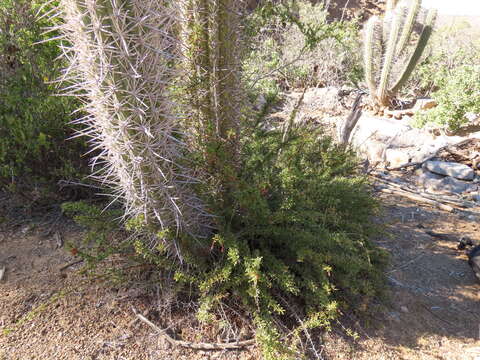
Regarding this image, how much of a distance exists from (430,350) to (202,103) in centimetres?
175

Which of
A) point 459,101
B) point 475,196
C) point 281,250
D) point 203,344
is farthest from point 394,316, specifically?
point 459,101

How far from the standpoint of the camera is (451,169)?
4.06m

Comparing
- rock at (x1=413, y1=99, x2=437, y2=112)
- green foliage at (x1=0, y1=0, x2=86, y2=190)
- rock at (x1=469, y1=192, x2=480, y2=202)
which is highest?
green foliage at (x1=0, y1=0, x2=86, y2=190)

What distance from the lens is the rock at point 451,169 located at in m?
4.00

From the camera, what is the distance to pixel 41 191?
2.24 m

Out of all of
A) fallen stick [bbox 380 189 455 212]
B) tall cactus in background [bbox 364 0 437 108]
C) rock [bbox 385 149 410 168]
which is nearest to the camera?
fallen stick [bbox 380 189 455 212]

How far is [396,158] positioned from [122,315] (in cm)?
413

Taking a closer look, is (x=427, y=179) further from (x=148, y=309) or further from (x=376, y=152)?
(x=148, y=309)

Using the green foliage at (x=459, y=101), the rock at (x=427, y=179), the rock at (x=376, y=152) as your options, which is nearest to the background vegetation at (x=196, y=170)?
the rock at (x=427, y=179)

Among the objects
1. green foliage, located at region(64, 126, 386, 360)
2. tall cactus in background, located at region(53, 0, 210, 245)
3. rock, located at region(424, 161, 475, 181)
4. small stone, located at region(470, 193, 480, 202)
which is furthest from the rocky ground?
rock, located at region(424, 161, 475, 181)

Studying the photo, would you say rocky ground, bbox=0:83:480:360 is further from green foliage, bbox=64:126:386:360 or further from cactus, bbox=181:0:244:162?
cactus, bbox=181:0:244:162

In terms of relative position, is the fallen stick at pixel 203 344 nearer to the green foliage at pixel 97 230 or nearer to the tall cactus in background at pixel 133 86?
the green foliage at pixel 97 230

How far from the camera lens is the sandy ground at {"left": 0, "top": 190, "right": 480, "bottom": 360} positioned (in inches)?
59.1

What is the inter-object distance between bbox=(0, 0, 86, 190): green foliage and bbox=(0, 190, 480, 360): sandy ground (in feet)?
1.18
